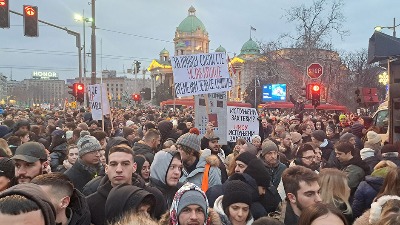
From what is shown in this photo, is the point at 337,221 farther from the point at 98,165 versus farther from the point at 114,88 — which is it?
the point at 114,88

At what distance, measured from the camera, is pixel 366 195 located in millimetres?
5121

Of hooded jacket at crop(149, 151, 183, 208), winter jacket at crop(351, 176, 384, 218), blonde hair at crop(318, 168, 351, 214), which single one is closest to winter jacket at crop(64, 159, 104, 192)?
hooded jacket at crop(149, 151, 183, 208)

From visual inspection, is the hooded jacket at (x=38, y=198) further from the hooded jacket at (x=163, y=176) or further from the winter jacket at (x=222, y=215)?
the hooded jacket at (x=163, y=176)

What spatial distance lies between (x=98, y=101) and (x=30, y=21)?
3553 millimetres

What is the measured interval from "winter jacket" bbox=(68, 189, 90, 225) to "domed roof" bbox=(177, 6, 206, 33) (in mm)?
128834

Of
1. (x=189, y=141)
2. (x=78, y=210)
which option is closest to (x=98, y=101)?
(x=189, y=141)

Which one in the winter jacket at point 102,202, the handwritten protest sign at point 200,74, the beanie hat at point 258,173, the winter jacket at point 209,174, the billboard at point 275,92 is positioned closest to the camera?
the winter jacket at point 102,202

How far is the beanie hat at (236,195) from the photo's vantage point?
4355mm

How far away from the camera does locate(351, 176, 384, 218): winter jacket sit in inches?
201

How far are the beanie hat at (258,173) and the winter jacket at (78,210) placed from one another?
2.11 m

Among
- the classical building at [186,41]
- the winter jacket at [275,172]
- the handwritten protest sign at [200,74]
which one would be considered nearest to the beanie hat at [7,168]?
the winter jacket at [275,172]

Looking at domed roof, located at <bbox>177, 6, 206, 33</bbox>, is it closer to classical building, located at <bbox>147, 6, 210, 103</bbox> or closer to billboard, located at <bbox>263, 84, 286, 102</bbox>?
classical building, located at <bbox>147, 6, 210, 103</bbox>

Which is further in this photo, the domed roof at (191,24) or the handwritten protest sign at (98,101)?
the domed roof at (191,24)

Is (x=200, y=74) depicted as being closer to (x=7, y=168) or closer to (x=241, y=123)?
(x=241, y=123)
